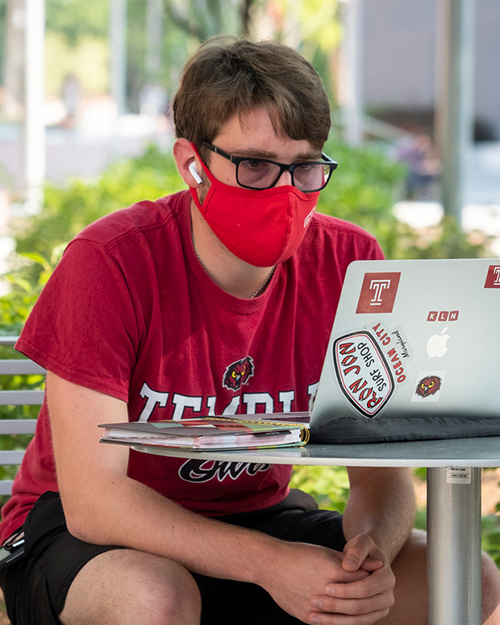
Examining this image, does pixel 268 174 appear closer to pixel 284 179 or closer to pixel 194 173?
pixel 284 179

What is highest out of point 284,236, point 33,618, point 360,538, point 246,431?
point 284,236

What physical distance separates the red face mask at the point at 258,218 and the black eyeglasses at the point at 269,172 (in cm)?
2

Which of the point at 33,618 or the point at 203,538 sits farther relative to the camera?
the point at 33,618

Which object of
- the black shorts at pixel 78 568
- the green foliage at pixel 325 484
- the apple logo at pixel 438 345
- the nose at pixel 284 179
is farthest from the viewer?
the green foliage at pixel 325 484

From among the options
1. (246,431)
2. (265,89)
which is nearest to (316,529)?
(246,431)

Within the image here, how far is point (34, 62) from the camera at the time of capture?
356 inches

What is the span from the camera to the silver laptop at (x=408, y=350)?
6.05ft

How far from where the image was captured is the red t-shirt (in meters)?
2.22

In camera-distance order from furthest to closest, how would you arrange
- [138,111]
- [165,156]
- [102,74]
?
[138,111] < [102,74] < [165,156]

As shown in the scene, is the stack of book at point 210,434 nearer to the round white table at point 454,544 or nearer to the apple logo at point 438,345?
the round white table at point 454,544

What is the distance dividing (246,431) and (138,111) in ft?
120

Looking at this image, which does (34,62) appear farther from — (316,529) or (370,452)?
(370,452)

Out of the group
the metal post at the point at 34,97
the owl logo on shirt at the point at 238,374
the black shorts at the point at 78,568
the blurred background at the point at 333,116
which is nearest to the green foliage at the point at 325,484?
the blurred background at the point at 333,116

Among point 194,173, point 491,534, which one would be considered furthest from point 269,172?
point 491,534
